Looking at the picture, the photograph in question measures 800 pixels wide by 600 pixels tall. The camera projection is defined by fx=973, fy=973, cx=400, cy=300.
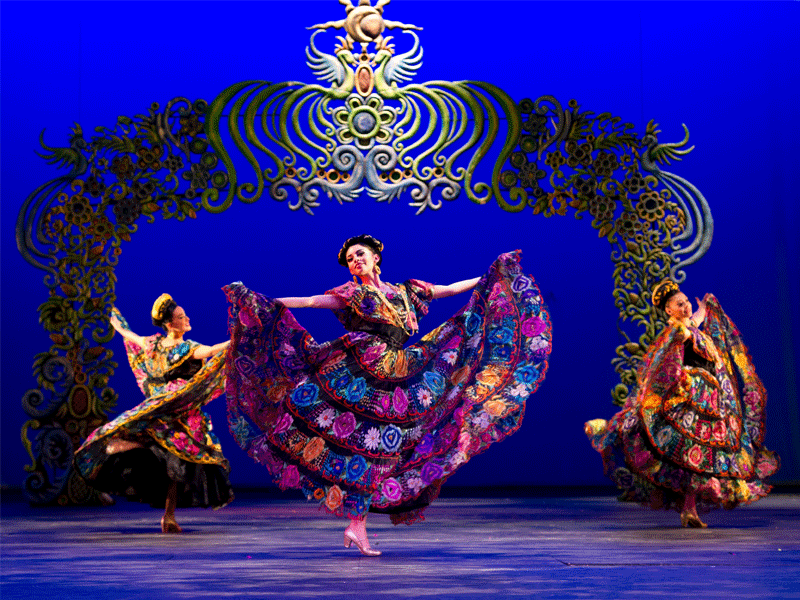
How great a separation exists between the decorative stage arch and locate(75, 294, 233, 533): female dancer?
1505 millimetres

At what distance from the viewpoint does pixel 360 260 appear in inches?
164

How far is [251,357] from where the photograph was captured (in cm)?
407

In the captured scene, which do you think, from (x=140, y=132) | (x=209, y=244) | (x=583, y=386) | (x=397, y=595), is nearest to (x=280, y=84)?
(x=140, y=132)

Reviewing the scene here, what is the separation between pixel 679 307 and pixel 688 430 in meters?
0.68

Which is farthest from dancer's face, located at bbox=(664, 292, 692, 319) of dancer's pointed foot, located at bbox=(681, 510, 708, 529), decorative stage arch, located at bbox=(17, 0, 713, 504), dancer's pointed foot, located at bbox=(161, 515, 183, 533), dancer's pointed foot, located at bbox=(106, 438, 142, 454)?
dancer's pointed foot, located at bbox=(106, 438, 142, 454)

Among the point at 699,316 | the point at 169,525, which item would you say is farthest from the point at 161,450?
the point at 699,316

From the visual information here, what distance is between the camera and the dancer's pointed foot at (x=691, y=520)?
5059mm

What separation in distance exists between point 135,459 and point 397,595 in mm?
2768

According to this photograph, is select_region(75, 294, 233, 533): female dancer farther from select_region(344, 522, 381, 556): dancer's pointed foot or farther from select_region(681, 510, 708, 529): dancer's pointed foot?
select_region(681, 510, 708, 529): dancer's pointed foot

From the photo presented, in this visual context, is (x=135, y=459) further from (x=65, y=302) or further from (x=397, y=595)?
(x=397, y=595)

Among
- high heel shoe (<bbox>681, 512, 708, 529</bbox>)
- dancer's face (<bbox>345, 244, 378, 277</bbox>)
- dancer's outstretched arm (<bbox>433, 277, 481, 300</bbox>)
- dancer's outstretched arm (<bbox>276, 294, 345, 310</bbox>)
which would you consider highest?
dancer's face (<bbox>345, 244, 378, 277</bbox>)

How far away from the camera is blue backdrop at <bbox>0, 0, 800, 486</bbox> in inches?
311

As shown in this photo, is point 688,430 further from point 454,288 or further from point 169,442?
point 169,442

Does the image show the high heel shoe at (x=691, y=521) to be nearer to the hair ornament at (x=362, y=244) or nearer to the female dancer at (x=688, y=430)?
the female dancer at (x=688, y=430)
